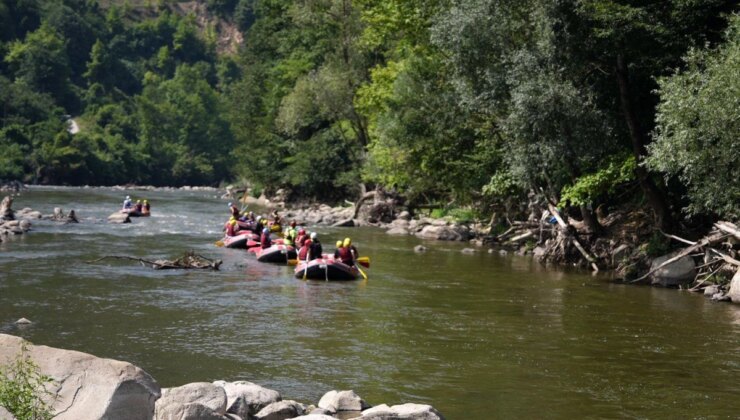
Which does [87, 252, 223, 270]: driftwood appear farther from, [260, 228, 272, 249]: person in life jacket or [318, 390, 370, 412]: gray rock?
[318, 390, 370, 412]: gray rock

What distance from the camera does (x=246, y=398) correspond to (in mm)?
11883

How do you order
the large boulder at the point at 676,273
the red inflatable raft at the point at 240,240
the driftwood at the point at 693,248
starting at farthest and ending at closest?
1. the red inflatable raft at the point at 240,240
2. the large boulder at the point at 676,273
3. the driftwood at the point at 693,248

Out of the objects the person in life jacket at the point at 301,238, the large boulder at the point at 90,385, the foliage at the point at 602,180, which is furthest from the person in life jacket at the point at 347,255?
the large boulder at the point at 90,385

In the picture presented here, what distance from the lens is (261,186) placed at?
234 feet

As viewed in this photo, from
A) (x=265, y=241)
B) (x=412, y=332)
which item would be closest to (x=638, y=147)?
(x=412, y=332)

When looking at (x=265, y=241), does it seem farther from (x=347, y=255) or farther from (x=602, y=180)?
(x=602, y=180)

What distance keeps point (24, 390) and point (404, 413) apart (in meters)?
4.27

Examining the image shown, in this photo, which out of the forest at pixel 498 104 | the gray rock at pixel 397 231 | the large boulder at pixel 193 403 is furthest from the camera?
the gray rock at pixel 397 231

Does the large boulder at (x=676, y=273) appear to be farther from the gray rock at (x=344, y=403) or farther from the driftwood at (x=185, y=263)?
the gray rock at (x=344, y=403)

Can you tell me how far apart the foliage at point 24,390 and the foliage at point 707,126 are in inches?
603

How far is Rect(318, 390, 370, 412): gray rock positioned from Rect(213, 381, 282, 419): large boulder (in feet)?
2.28

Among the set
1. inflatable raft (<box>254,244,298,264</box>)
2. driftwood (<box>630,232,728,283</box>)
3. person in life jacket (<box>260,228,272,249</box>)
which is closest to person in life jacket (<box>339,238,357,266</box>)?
inflatable raft (<box>254,244,298,264</box>)

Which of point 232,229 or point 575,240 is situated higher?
point 575,240

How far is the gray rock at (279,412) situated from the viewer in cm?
1151
